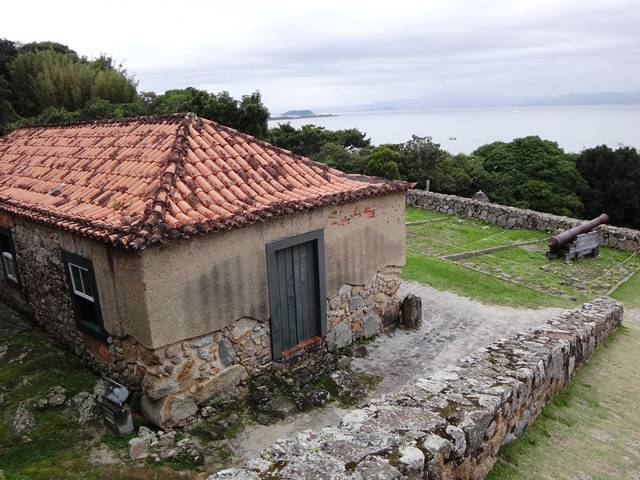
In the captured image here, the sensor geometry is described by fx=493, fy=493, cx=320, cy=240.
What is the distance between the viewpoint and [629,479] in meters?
4.50

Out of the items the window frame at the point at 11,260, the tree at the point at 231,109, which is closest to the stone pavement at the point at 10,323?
the window frame at the point at 11,260

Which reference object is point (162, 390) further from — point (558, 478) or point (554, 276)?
point (554, 276)

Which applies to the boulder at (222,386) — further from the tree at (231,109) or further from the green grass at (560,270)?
the tree at (231,109)

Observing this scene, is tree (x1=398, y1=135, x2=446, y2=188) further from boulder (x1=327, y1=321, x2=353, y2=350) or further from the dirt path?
boulder (x1=327, y1=321, x2=353, y2=350)

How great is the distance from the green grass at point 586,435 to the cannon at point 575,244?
8.90m

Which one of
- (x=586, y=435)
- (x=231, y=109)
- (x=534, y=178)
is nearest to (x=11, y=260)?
(x=586, y=435)

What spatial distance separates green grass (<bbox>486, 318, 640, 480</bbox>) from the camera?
181 inches

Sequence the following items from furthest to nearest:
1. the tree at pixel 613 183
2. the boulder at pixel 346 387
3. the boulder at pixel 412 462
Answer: the tree at pixel 613 183, the boulder at pixel 346 387, the boulder at pixel 412 462

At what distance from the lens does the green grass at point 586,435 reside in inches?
181

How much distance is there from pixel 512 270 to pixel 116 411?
11693 millimetres

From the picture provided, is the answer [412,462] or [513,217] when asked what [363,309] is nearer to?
[412,462]

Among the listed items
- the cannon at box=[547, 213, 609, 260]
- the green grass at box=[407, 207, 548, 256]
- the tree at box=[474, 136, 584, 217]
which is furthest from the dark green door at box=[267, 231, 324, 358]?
the tree at box=[474, 136, 584, 217]

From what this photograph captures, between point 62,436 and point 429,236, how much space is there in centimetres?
1428

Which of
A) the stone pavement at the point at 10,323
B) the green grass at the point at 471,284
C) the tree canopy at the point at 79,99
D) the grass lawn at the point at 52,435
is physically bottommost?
the green grass at the point at 471,284
